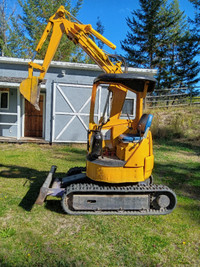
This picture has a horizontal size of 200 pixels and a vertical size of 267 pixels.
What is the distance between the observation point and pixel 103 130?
480 centimetres

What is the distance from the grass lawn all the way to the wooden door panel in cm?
692

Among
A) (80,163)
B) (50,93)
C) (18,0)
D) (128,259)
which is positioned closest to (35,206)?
(128,259)

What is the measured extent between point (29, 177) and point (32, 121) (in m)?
6.97

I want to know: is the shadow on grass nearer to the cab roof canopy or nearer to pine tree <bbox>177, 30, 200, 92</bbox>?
the cab roof canopy

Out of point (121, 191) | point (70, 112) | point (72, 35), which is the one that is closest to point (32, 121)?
point (70, 112)

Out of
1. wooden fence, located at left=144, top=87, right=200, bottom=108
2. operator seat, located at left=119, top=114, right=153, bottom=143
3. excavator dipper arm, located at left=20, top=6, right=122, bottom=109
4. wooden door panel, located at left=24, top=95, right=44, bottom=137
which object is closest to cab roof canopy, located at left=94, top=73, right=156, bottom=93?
operator seat, located at left=119, top=114, right=153, bottom=143

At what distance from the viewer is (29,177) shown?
6375 millimetres

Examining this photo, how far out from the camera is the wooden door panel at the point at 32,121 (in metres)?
12.7

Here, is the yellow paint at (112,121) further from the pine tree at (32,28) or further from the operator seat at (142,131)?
the pine tree at (32,28)

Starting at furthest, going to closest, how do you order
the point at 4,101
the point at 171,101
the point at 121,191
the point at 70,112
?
the point at 171,101, the point at 4,101, the point at 70,112, the point at 121,191

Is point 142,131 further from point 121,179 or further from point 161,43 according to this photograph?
point 161,43

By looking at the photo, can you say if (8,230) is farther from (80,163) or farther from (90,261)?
(80,163)

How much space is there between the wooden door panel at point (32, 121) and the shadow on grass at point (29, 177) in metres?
5.57

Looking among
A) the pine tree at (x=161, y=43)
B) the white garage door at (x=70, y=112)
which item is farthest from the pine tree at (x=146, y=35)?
the white garage door at (x=70, y=112)
